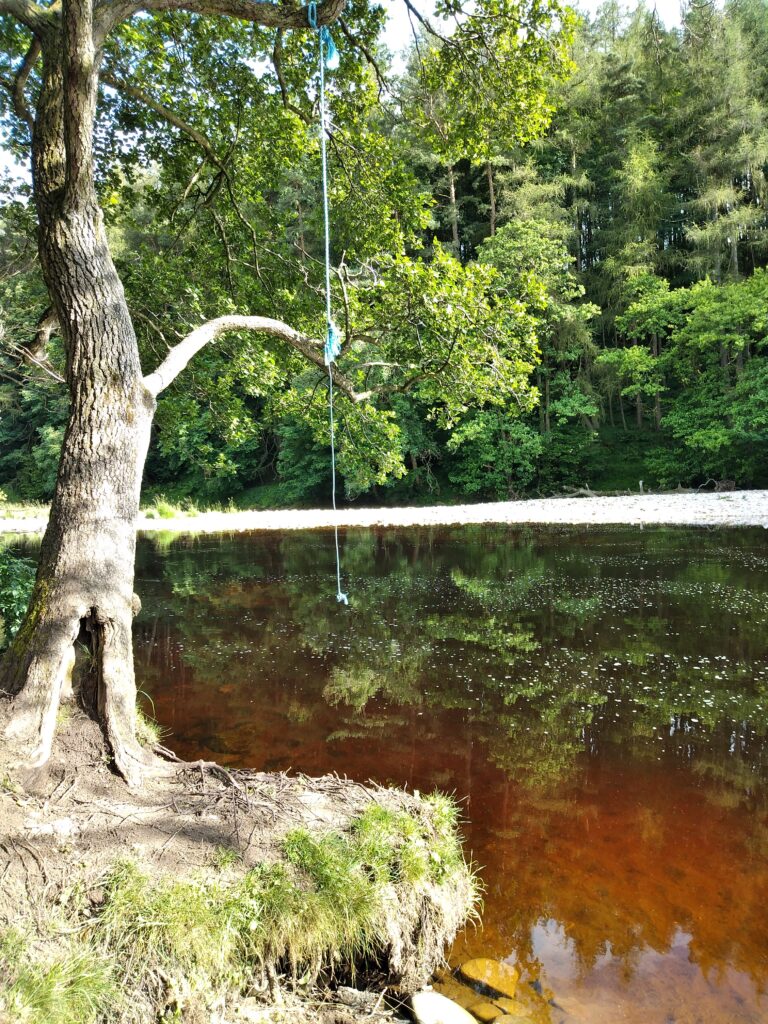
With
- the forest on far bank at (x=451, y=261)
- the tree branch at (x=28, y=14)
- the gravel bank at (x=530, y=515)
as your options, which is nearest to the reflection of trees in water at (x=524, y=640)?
the forest on far bank at (x=451, y=261)

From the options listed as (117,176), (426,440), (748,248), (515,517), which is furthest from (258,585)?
(748,248)

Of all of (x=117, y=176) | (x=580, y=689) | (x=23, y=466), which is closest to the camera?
(x=580, y=689)

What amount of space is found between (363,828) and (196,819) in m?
0.83

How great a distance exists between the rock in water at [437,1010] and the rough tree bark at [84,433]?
1.75m

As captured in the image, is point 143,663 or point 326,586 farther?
point 326,586

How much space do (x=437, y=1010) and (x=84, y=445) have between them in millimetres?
3310

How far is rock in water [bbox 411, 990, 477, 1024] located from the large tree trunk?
176 cm

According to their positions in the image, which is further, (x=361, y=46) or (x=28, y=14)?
(x=361, y=46)

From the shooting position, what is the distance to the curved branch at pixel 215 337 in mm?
4262

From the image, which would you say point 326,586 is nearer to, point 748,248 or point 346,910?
point 346,910

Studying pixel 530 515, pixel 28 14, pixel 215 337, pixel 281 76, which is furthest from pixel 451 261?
pixel 530 515

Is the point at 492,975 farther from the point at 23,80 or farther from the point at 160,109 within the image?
the point at 160,109

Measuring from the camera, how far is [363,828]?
3252 millimetres

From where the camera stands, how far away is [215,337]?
514 cm
